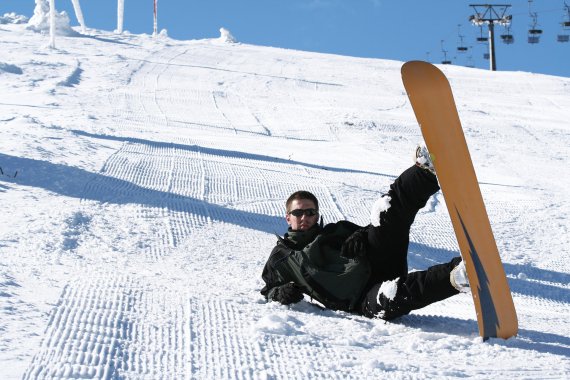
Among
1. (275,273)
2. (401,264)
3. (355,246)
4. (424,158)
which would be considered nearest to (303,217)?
(275,273)

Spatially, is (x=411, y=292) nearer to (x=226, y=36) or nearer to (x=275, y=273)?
(x=275, y=273)

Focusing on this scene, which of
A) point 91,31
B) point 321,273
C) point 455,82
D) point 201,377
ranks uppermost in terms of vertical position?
point 91,31

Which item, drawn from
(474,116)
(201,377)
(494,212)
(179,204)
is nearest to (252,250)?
(179,204)

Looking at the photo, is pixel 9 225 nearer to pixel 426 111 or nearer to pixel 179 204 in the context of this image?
pixel 179 204

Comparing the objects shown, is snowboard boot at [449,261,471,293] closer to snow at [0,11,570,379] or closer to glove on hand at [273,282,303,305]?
snow at [0,11,570,379]

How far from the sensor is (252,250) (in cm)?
565

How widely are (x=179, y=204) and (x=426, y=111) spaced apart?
154 inches

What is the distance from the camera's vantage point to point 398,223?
136 inches

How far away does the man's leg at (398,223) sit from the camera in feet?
10.9

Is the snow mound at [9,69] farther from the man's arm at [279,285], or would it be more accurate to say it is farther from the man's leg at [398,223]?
the man's leg at [398,223]

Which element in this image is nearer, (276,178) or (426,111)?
(426,111)

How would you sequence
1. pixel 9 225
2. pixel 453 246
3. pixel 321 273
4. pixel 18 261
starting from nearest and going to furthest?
pixel 321 273 < pixel 18 261 < pixel 9 225 < pixel 453 246

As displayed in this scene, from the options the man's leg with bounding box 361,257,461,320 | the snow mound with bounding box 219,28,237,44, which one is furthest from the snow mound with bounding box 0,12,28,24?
the man's leg with bounding box 361,257,461,320

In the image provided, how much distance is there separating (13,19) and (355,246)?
112 feet
